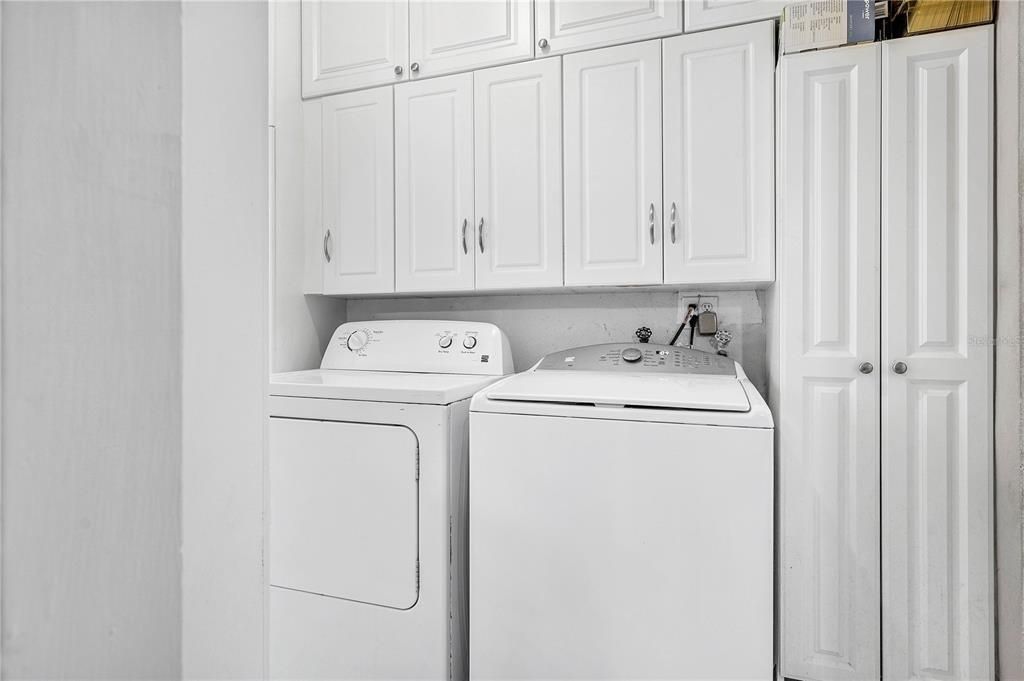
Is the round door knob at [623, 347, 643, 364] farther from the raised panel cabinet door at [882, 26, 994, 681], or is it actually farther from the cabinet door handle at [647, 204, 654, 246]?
the raised panel cabinet door at [882, 26, 994, 681]

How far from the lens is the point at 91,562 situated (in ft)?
0.83

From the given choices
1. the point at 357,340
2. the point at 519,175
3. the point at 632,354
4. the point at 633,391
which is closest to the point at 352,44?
the point at 519,175

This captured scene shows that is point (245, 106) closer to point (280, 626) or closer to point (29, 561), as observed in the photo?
point (29, 561)

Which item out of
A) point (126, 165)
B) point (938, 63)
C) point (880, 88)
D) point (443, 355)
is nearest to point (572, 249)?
point (443, 355)

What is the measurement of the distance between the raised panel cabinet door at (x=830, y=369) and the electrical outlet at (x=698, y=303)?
19.2 inches

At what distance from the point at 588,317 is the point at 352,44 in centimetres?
150

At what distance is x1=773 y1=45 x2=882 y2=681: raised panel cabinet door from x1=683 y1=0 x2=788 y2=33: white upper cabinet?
0.81 ft

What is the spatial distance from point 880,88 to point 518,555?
5.29 ft

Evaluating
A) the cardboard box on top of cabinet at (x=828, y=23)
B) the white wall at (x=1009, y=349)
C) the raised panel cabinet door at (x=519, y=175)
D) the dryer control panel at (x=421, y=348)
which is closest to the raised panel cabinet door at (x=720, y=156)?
the cardboard box on top of cabinet at (x=828, y=23)

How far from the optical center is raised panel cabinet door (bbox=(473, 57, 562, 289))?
1939 mm

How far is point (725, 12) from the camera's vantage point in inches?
66.8

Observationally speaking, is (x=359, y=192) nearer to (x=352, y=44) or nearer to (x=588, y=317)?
(x=352, y=44)

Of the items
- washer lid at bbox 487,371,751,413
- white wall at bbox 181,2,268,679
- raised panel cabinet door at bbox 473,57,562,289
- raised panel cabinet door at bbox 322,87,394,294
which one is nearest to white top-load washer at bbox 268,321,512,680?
washer lid at bbox 487,371,751,413

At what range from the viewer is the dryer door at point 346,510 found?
1.55 metres
